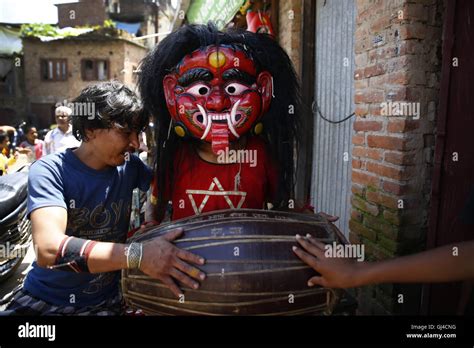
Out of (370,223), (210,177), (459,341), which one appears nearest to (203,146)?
(210,177)

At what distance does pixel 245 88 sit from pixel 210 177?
1.71 feet

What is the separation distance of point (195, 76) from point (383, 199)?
Result: 1455 mm

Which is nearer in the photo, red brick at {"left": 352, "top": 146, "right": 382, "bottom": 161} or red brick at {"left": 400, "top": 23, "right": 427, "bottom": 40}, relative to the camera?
red brick at {"left": 400, "top": 23, "right": 427, "bottom": 40}

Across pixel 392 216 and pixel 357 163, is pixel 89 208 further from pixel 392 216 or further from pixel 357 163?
pixel 357 163

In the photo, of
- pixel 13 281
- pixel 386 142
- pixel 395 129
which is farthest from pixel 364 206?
pixel 13 281

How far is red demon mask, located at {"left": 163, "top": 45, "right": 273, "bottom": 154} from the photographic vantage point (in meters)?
2.03

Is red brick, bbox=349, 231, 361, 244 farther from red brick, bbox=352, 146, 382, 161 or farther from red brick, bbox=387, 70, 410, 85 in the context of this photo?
red brick, bbox=387, 70, 410, 85

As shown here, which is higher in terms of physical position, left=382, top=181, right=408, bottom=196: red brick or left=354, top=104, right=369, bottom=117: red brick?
left=354, top=104, right=369, bottom=117: red brick

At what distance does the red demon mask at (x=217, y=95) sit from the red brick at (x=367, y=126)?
3.18 feet

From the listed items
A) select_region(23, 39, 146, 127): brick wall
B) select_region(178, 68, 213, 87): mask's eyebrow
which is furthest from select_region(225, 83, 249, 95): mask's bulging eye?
select_region(23, 39, 146, 127): brick wall

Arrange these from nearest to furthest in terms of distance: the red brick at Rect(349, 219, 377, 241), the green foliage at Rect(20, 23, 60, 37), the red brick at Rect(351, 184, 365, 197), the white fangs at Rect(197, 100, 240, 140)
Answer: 1. the white fangs at Rect(197, 100, 240, 140)
2. the red brick at Rect(349, 219, 377, 241)
3. the red brick at Rect(351, 184, 365, 197)
4. the green foliage at Rect(20, 23, 60, 37)

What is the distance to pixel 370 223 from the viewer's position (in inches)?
109

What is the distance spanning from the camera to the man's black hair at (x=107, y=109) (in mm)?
1906

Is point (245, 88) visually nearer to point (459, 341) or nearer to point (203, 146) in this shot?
point (203, 146)
